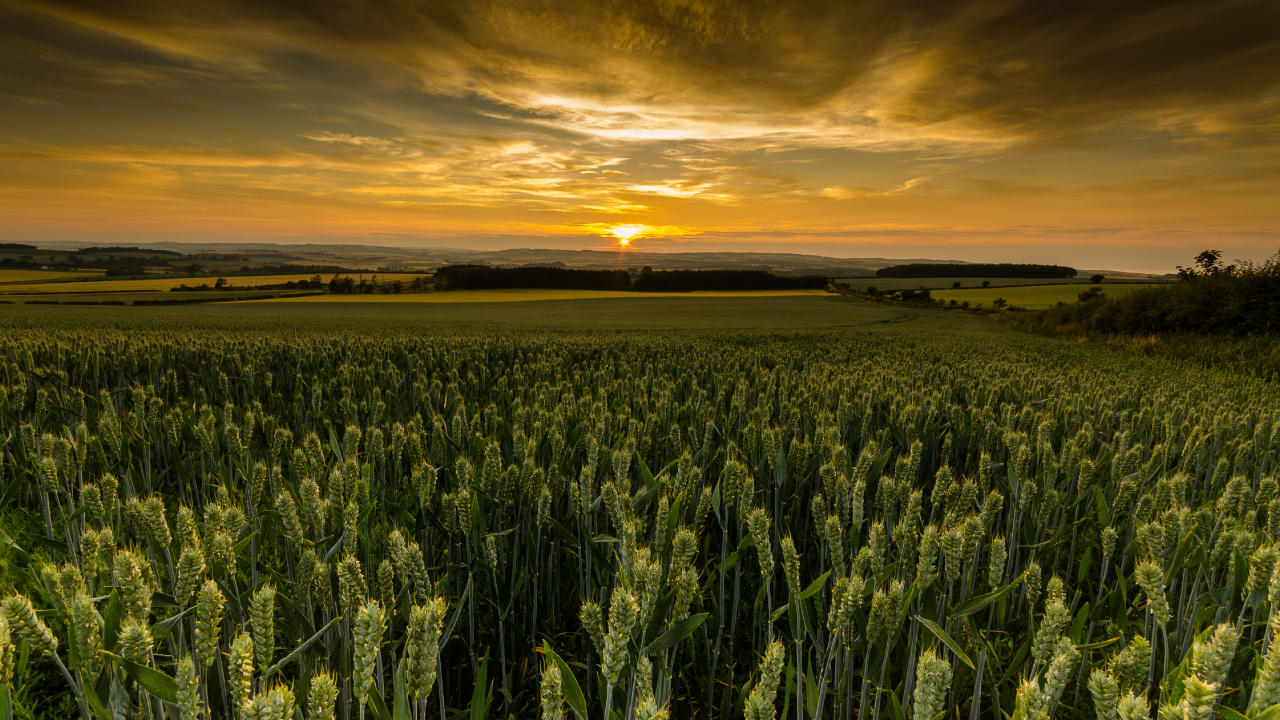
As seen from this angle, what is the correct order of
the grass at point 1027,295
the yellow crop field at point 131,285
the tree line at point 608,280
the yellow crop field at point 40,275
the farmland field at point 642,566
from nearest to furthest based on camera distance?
the farmland field at point 642,566
the grass at point 1027,295
the yellow crop field at point 131,285
the yellow crop field at point 40,275
the tree line at point 608,280

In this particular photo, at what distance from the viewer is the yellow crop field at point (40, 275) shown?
8014cm

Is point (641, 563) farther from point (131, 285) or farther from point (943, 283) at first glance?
point (943, 283)

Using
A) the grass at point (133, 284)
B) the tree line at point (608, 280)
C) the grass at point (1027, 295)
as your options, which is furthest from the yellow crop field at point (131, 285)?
the grass at point (1027, 295)

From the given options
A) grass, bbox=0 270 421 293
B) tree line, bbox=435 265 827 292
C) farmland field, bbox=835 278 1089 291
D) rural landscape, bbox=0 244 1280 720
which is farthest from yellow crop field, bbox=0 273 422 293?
rural landscape, bbox=0 244 1280 720

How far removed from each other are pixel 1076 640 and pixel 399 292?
85.3 metres

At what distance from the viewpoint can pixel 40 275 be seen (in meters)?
86.2

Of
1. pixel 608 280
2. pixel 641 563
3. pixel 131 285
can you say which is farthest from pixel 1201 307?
pixel 131 285

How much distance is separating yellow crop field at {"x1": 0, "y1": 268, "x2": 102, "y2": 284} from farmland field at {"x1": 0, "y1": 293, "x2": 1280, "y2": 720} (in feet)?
356

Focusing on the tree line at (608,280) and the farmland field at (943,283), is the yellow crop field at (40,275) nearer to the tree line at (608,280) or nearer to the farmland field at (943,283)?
the tree line at (608,280)

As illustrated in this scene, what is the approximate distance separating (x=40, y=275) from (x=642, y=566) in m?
125

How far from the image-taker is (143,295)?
6197 centimetres

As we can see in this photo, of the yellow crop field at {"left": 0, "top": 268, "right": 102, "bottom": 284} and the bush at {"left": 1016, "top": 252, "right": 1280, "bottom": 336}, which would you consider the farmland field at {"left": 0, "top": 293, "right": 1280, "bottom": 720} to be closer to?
the bush at {"left": 1016, "top": 252, "right": 1280, "bottom": 336}

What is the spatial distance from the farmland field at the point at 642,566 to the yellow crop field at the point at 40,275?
10843 centimetres

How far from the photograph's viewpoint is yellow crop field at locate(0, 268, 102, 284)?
8014 cm
